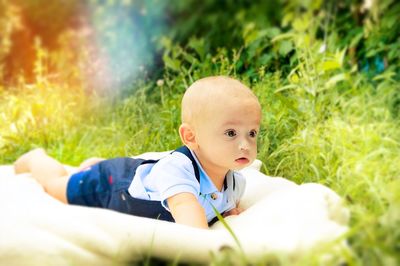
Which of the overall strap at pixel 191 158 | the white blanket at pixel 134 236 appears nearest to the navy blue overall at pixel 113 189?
the overall strap at pixel 191 158

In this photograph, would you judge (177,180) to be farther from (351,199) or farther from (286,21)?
(286,21)

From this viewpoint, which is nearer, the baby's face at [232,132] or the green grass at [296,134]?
the green grass at [296,134]

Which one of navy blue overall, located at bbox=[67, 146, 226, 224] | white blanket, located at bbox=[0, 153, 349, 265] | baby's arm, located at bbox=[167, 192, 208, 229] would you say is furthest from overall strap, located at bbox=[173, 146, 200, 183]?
white blanket, located at bbox=[0, 153, 349, 265]

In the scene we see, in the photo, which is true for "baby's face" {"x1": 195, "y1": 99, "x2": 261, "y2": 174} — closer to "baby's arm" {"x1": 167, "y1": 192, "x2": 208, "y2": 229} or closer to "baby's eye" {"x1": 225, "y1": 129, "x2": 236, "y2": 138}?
"baby's eye" {"x1": 225, "y1": 129, "x2": 236, "y2": 138}

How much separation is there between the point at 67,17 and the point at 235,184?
11.6ft

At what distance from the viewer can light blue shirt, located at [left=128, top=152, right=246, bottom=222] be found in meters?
1.87

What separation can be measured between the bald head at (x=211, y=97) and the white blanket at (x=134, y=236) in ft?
1.28

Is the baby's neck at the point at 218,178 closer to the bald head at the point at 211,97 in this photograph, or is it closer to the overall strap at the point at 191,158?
the overall strap at the point at 191,158

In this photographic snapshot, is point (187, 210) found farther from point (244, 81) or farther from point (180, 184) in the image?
point (244, 81)

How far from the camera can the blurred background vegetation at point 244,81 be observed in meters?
2.06

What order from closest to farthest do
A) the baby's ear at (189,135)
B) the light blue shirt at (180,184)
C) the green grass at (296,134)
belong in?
the green grass at (296,134), the light blue shirt at (180,184), the baby's ear at (189,135)

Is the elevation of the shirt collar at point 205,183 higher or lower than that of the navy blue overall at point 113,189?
higher

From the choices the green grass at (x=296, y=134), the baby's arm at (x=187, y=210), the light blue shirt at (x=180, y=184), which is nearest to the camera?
the green grass at (x=296, y=134)

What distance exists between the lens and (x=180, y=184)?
6.10 ft
